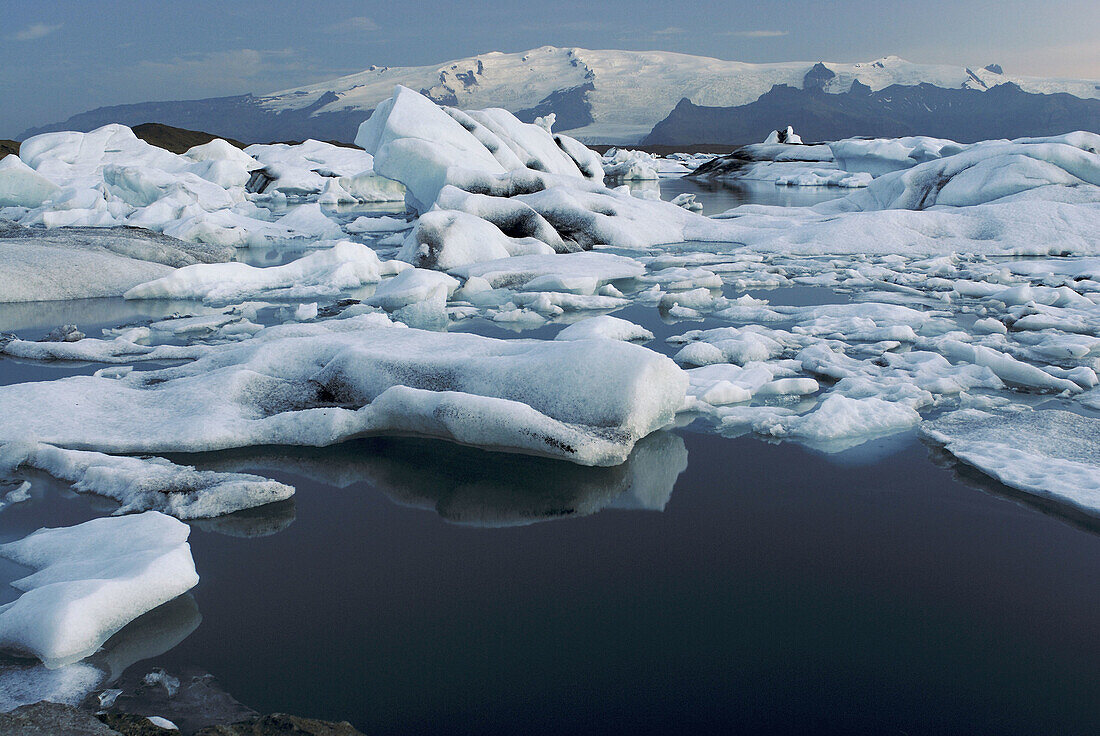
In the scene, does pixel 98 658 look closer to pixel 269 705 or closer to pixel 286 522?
pixel 269 705

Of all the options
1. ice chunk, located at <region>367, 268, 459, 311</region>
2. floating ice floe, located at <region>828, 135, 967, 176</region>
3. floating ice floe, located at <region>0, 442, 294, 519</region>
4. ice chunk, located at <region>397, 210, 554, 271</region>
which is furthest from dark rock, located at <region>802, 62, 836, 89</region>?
floating ice floe, located at <region>0, 442, 294, 519</region>

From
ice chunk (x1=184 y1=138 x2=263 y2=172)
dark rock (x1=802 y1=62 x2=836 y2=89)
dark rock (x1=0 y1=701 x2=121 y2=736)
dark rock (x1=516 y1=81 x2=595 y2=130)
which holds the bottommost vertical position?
dark rock (x1=0 y1=701 x2=121 y2=736)

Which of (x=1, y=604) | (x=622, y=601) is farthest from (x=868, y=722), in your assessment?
(x=1, y=604)

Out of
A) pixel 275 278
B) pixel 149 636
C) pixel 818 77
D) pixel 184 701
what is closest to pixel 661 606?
pixel 184 701

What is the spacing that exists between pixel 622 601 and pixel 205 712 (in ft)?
3.45

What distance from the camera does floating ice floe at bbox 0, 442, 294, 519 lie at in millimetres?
2727

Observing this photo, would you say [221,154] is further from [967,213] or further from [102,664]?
[102,664]

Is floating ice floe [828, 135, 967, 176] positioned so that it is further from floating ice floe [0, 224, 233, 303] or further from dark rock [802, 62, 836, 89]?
dark rock [802, 62, 836, 89]

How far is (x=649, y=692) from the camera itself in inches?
70.6

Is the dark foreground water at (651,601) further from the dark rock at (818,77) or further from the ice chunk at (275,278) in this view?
the dark rock at (818,77)

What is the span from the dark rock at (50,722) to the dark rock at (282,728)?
Result: 0.64 feet

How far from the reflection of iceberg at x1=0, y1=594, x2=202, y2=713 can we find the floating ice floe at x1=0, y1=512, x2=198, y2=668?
2 cm

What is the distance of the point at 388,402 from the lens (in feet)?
10.9

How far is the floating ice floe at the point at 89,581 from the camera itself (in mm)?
1883
